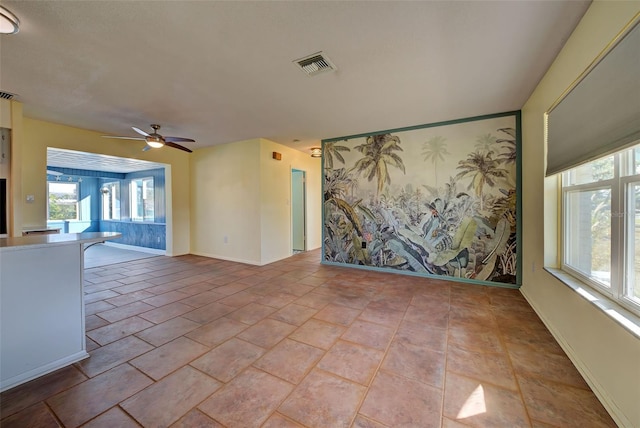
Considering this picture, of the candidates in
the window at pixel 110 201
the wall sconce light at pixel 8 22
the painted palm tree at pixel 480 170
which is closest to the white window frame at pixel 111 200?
the window at pixel 110 201

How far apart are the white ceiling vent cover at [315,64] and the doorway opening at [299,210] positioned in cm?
401

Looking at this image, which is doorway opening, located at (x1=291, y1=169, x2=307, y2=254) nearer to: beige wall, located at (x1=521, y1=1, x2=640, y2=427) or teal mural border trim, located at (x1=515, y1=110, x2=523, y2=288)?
teal mural border trim, located at (x1=515, y1=110, x2=523, y2=288)

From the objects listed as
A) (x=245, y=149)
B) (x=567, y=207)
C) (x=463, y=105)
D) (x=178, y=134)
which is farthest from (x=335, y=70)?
(x=178, y=134)

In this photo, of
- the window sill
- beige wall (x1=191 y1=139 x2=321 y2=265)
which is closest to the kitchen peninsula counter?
beige wall (x1=191 y1=139 x2=321 y2=265)

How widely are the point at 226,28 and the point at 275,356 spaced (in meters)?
2.60

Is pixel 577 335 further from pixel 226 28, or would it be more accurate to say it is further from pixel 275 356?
pixel 226 28

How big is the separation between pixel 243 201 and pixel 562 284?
16.2ft

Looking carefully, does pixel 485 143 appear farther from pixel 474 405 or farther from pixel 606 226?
pixel 474 405

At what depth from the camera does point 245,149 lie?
5.05 metres

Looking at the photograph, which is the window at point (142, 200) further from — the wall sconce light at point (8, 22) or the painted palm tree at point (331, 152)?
the wall sconce light at point (8, 22)

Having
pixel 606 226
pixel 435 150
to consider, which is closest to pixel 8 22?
pixel 606 226

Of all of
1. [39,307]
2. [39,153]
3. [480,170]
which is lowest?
[39,307]

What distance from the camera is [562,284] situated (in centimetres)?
210

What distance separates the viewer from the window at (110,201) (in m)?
8.05
